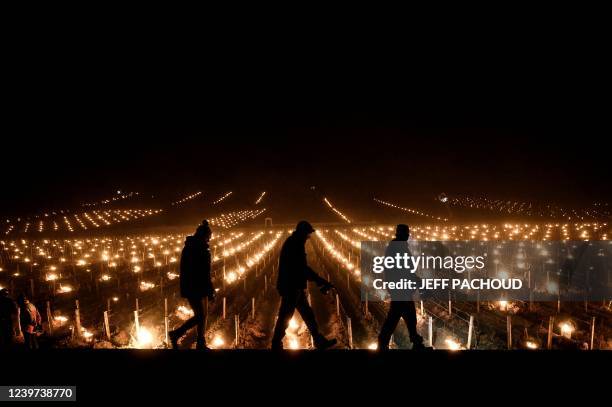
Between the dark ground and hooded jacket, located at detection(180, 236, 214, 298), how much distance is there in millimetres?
843

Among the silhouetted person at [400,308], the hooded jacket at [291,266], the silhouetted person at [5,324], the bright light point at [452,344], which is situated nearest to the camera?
the hooded jacket at [291,266]

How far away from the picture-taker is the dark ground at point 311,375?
443 centimetres

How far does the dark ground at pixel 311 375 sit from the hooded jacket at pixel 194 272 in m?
0.84

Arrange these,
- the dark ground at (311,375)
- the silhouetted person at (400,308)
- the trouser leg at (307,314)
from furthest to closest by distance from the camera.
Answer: the silhouetted person at (400,308)
the trouser leg at (307,314)
the dark ground at (311,375)

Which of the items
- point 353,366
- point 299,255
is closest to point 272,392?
point 353,366

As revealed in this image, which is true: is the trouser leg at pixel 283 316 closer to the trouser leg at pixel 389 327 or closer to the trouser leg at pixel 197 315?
the trouser leg at pixel 197 315

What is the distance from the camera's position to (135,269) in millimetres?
22484

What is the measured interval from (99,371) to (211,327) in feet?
26.7

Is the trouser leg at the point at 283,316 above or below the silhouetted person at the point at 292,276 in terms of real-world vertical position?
below

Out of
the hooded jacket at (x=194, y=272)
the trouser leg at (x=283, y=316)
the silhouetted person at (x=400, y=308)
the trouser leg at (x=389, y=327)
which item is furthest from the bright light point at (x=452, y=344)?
the hooded jacket at (x=194, y=272)

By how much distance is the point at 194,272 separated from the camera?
18.9 ft

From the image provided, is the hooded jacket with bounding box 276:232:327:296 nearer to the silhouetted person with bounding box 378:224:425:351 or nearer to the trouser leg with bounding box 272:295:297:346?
the trouser leg with bounding box 272:295:297:346

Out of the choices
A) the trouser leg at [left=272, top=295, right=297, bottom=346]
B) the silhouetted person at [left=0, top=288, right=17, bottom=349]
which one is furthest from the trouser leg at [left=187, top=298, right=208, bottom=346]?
the silhouetted person at [left=0, top=288, right=17, bottom=349]

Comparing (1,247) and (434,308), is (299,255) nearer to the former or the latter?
(434,308)
